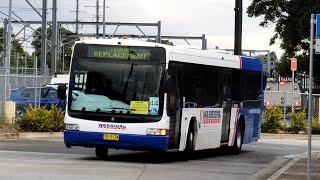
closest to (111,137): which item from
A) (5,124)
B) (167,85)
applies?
(167,85)

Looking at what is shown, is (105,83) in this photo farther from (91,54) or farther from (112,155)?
(112,155)

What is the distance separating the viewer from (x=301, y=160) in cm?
1831

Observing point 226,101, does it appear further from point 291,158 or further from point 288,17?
point 288,17

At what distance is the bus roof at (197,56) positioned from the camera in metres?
16.9

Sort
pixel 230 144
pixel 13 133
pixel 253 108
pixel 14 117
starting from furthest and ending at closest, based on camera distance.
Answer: pixel 14 117 < pixel 13 133 < pixel 253 108 < pixel 230 144

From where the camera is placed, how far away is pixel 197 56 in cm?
1833

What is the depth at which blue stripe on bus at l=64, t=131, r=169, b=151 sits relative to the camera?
16109 mm

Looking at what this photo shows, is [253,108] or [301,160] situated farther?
[253,108]

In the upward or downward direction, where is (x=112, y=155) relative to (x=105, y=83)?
downward

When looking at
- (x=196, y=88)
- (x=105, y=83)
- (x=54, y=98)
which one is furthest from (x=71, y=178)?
(x=54, y=98)

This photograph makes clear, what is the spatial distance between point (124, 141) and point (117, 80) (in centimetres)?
150

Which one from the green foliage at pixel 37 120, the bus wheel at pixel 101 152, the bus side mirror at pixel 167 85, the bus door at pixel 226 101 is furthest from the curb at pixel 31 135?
the bus side mirror at pixel 167 85

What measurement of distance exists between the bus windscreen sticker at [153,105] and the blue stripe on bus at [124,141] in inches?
23.8

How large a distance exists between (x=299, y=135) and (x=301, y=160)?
40.6ft
